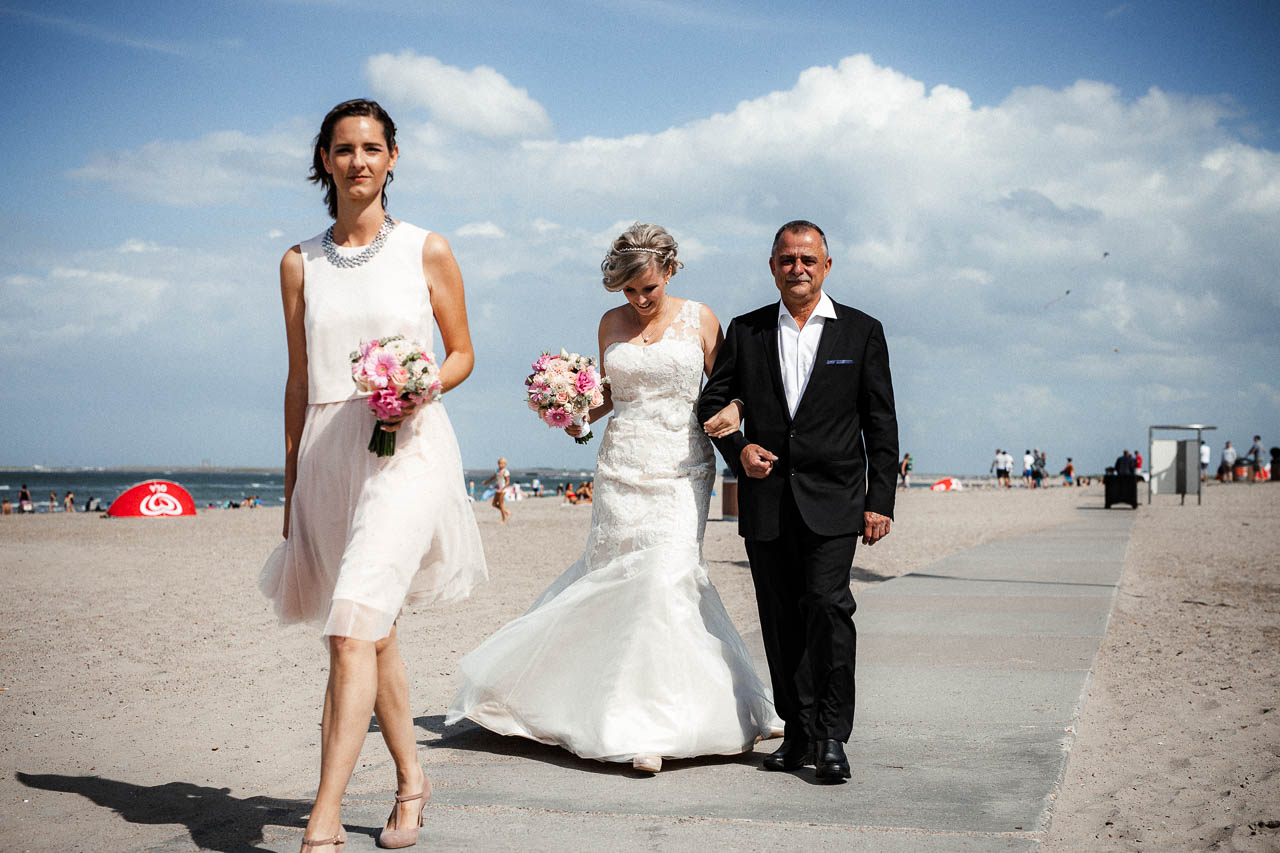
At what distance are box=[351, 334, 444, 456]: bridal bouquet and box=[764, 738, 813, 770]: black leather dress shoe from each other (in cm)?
210

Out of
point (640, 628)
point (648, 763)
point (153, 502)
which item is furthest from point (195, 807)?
point (153, 502)

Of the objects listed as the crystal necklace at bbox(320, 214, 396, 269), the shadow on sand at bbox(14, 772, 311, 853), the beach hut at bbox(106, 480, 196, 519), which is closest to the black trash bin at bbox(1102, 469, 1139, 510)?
the beach hut at bbox(106, 480, 196, 519)

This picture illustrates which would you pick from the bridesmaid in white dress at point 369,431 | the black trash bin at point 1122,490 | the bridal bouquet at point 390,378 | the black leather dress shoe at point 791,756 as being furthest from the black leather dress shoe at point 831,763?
Result: the black trash bin at point 1122,490

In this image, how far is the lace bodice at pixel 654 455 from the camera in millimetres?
4793

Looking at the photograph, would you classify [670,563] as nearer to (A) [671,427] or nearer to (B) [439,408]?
(A) [671,427]

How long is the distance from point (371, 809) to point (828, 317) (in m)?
2.59

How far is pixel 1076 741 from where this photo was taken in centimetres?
500

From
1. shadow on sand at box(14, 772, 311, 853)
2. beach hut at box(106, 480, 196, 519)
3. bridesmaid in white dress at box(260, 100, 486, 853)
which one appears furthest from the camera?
beach hut at box(106, 480, 196, 519)

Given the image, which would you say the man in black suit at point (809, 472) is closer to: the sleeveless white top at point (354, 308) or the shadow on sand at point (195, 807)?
the sleeveless white top at point (354, 308)

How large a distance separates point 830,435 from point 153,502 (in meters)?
29.1

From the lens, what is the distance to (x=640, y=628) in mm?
4508

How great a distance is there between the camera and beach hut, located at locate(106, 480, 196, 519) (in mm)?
29453

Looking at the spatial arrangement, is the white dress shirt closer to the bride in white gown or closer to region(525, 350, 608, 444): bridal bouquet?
the bride in white gown

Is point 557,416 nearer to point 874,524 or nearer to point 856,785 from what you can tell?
point 874,524
